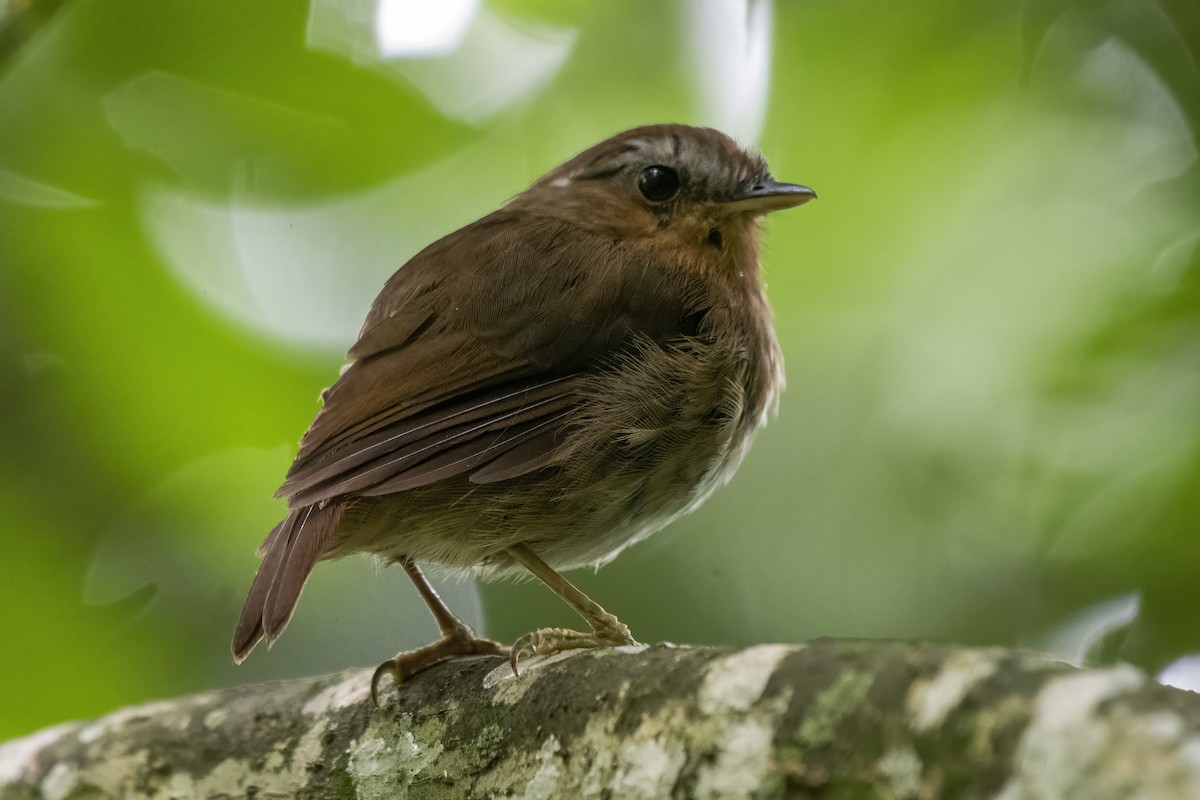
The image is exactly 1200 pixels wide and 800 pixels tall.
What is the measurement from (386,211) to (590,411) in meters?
1.79

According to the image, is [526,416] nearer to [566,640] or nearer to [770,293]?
[566,640]

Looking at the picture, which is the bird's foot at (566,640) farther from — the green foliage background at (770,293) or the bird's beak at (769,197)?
the bird's beak at (769,197)

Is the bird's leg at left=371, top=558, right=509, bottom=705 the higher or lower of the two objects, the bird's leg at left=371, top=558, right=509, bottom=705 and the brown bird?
the lower

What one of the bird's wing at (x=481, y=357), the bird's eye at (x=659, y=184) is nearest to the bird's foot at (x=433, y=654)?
the bird's wing at (x=481, y=357)

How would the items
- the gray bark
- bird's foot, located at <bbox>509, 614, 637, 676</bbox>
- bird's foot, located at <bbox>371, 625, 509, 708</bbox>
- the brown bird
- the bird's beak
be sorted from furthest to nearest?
1. the bird's beak
2. the brown bird
3. bird's foot, located at <bbox>371, 625, 509, 708</bbox>
4. bird's foot, located at <bbox>509, 614, 637, 676</bbox>
5. the gray bark

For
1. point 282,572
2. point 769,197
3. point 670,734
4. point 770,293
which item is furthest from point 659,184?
point 670,734

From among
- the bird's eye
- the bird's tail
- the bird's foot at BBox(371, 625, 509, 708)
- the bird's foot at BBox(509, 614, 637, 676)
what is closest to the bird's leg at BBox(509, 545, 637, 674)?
the bird's foot at BBox(509, 614, 637, 676)

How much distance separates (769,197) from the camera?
11.8 feet

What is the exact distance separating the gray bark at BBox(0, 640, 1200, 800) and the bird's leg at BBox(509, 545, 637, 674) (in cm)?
10

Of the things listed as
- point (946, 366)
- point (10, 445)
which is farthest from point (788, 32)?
point (10, 445)

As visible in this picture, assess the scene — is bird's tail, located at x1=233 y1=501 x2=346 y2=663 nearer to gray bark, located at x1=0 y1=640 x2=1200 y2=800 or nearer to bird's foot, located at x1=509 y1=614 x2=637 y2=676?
gray bark, located at x1=0 y1=640 x2=1200 y2=800

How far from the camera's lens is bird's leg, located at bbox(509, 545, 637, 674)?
2.63 meters

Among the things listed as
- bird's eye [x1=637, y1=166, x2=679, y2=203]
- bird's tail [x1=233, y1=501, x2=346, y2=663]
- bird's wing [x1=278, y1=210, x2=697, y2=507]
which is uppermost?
bird's eye [x1=637, y1=166, x2=679, y2=203]

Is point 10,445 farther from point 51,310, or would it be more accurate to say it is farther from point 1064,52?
point 1064,52
